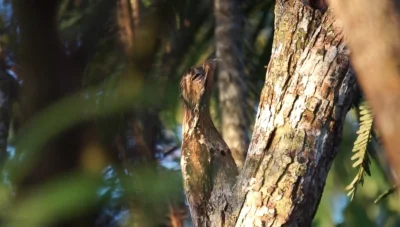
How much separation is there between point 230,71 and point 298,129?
0.95 metres

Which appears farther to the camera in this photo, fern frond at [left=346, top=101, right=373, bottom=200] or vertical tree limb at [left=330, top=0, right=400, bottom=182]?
fern frond at [left=346, top=101, right=373, bottom=200]

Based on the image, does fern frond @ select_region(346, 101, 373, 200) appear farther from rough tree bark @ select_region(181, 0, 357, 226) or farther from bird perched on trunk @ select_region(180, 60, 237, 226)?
bird perched on trunk @ select_region(180, 60, 237, 226)

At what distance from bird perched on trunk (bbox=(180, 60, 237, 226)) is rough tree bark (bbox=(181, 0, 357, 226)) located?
0.04 m

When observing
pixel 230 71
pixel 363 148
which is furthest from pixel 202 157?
pixel 230 71

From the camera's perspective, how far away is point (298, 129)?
4.40ft

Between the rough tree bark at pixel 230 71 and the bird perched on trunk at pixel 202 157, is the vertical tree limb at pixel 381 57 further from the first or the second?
the rough tree bark at pixel 230 71

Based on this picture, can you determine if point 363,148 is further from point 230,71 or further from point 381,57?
point 381,57

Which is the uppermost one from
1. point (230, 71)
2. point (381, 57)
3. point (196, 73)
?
point (230, 71)

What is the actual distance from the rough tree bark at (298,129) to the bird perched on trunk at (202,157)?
44 mm

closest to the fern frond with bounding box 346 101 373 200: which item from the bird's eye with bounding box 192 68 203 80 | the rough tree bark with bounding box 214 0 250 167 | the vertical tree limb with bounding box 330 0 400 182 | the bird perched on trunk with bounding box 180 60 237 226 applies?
the bird perched on trunk with bounding box 180 60 237 226

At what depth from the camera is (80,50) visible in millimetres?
2148

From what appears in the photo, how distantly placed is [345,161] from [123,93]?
1466 millimetres

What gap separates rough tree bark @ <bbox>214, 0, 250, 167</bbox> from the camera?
2244mm

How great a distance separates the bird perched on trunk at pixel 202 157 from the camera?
1428 millimetres
